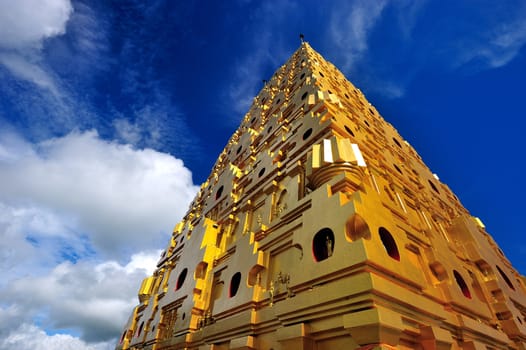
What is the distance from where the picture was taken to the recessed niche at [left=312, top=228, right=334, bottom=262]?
4.42 meters

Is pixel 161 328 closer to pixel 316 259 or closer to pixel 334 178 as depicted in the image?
pixel 316 259

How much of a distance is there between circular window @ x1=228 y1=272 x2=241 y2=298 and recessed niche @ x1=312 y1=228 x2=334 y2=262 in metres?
2.51

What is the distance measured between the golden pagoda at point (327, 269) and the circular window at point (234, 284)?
32 mm

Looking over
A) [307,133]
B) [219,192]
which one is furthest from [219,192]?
[307,133]

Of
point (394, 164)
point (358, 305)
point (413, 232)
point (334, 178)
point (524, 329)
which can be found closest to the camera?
point (358, 305)

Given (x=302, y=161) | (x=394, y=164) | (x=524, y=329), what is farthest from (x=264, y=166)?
(x=524, y=329)

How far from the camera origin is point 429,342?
3.65 metres

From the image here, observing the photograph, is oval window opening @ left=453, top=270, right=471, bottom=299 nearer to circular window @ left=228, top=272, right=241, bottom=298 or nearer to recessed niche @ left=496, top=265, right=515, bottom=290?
recessed niche @ left=496, top=265, right=515, bottom=290

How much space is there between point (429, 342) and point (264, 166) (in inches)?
252

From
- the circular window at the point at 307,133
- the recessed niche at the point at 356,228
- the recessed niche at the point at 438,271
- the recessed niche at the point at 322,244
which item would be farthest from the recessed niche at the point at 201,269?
the recessed niche at the point at 438,271

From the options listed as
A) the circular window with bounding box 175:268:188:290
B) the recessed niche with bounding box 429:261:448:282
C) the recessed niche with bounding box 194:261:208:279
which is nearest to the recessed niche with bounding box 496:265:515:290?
the recessed niche with bounding box 429:261:448:282

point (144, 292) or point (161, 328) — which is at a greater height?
point (144, 292)

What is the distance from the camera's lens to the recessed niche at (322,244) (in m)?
4.42

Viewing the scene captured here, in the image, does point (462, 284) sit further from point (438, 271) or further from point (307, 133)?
point (307, 133)
